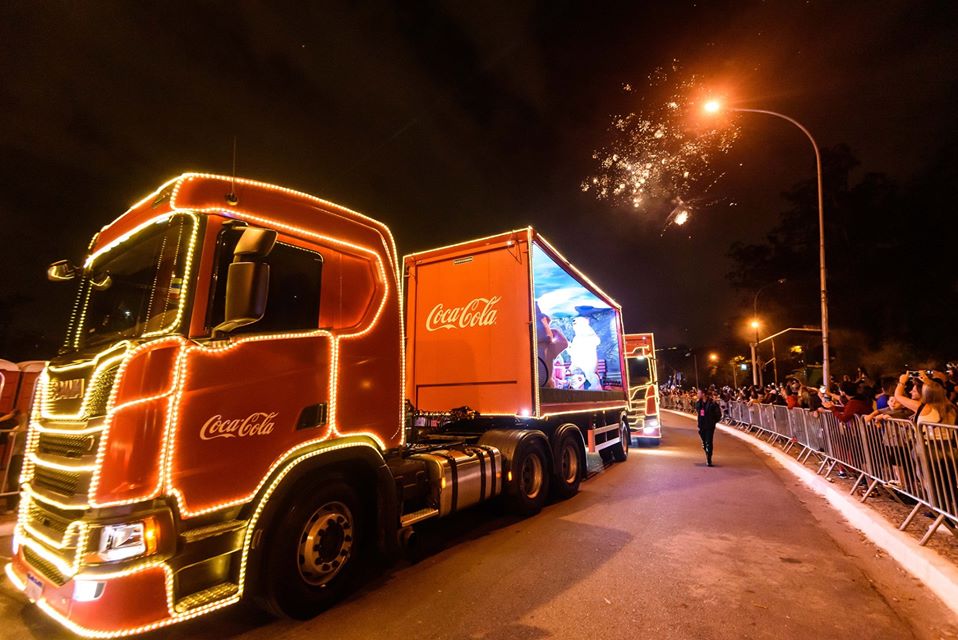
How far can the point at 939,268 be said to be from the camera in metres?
23.9

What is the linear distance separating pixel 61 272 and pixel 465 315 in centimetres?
443

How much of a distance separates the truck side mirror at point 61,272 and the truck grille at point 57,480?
1.68 metres

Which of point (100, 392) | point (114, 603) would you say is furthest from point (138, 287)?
point (114, 603)

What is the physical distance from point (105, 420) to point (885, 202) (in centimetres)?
3689

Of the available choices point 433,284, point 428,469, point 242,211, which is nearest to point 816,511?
point 428,469

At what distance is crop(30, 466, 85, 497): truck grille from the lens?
2711 millimetres

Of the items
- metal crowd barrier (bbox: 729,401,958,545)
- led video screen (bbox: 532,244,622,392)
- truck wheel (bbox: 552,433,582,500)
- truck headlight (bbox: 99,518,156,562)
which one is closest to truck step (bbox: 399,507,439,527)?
truck headlight (bbox: 99,518,156,562)

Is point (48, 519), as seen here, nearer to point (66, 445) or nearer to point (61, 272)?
point (66, 445)

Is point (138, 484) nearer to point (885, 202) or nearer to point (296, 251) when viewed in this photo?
point (296, 251)

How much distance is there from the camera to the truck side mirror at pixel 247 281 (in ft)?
9.41

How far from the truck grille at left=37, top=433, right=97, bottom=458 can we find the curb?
601 centimetres

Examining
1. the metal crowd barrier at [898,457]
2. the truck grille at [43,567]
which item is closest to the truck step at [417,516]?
the truck grille at [43,567]

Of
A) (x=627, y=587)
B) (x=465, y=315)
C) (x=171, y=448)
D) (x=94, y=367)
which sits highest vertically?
(x=465, y=315)

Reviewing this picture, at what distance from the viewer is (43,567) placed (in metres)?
2.85
